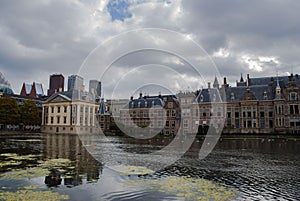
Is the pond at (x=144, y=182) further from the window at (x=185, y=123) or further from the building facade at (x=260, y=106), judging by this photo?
the window at (x=185, y=123)

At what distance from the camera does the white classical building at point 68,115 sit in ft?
304

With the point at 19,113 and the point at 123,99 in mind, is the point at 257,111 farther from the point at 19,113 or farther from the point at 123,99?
the point at 19,113

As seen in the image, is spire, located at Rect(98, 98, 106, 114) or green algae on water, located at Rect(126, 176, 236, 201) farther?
spire, located at Rect(98, 98, 106, 114)

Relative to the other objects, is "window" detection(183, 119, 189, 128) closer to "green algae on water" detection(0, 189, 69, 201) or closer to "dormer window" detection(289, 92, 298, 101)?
"dormer window" detection(289, 92, 298, 101)

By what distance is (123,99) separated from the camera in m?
98.5

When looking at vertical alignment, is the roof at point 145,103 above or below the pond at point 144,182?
above

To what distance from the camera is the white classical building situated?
9275 centimetres

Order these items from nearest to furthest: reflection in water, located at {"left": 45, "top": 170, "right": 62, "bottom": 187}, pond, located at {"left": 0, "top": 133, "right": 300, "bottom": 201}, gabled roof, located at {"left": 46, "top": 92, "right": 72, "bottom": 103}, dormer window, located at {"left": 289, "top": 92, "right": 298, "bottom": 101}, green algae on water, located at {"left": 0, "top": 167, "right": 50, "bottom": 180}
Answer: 1. pond, located at {"left": 0, "top": 133, "right": 300, "bottom": 201}
2. reflection in water, located at {"left": 45, "top": 170, "right": 62, "bottom": 187}
3. green algae on water, located at {"left": 0, "top": 167, "right": 50, "bottom": 180}
4. dormer window, located at {"left": 289, "top": 92, "right": 298, "bottom": 101}
5. gabled roof, located at {"left": 46, "top": 92, "right": 72, "bottom": 103}

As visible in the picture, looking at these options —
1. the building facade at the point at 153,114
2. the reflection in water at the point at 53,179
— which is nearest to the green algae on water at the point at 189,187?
the reflection in water at the point at 53,179

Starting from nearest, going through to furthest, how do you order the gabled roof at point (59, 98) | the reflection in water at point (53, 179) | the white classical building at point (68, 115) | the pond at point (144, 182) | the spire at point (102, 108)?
the pond at point (144, 182) < the reflection in water at point (53, 179) < the white classical building at point (68, 115) < the gabled roof at point (59, 98) < the spire at point (102, 108)

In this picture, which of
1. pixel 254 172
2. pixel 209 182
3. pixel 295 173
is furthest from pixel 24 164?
pixel 295 173

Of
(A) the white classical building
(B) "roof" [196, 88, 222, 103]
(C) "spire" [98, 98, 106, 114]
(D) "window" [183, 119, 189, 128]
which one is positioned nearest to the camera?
(B) "roof" [196, 88, 222, 103]

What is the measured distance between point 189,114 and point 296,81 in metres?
29.3

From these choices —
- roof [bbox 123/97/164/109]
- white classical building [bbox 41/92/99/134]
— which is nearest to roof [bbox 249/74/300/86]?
roof [bbox 123/97/164/109]
